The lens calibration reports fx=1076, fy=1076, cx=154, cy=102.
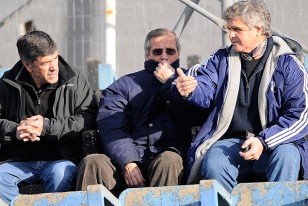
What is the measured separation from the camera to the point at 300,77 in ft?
20.6

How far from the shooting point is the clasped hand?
661 centimetres

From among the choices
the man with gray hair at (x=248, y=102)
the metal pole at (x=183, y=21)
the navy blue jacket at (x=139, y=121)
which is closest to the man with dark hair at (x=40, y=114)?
the navy blue jacket at (x=139, y=121)

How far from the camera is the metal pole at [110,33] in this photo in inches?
360

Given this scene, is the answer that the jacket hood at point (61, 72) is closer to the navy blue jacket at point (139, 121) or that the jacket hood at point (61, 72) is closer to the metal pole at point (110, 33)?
the navy blue jacket at point (139, 121)

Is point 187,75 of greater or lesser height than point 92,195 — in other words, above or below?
above

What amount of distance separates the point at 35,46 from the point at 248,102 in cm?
143

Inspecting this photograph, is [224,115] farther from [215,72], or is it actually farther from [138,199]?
[138,199]

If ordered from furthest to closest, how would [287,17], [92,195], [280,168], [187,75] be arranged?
[287,17], [187,75], [280,168], [92,195]

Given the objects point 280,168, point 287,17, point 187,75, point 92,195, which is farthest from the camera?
point 287,17

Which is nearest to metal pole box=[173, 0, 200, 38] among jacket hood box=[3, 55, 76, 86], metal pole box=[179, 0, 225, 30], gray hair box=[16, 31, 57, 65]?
metal pole box=[179, 0, 225, 30]

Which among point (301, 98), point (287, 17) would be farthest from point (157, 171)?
A: point (287, 17)

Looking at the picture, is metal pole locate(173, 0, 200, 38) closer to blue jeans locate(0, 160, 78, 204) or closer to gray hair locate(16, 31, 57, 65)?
gray hair locate(16, 31, 57, 65)

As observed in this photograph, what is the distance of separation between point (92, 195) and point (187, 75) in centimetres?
127

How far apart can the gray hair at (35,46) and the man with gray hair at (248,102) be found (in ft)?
3.07
